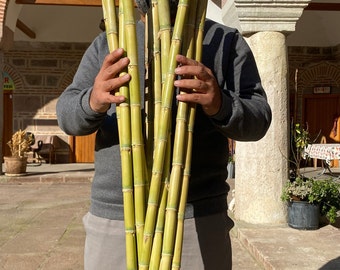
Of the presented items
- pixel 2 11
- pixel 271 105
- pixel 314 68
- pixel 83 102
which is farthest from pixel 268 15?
pixel 314 68

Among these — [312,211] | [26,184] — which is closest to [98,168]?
[312,211]

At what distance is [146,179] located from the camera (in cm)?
117

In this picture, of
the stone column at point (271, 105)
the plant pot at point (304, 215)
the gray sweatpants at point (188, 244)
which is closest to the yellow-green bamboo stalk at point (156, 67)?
the gray sweatpants at point (188, 244)

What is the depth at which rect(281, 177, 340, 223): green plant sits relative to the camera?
4.84 m

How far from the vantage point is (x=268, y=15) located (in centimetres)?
481

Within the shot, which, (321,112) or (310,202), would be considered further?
(321,112)

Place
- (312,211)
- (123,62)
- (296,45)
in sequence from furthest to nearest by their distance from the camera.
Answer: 1. (296,45)
2. (312,211)
3. (123,62)

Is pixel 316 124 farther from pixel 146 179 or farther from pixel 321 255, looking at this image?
pixel 146 179

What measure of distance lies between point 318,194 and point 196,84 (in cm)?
403

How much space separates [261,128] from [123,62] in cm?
42

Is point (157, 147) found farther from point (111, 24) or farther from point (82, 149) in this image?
point (82, 149)

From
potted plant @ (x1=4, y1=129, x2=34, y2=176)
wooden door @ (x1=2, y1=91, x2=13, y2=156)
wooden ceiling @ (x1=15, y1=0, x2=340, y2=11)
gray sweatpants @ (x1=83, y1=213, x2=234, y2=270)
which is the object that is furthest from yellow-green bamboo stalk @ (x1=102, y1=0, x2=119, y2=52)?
wooden door @ (x1=2, y1=91, x2=13, y2=156)

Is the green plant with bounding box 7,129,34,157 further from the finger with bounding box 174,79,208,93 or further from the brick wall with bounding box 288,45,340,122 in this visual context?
the finger with bounding box 174,79,208,93

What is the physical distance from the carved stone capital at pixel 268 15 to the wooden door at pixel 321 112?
836 centimetres
